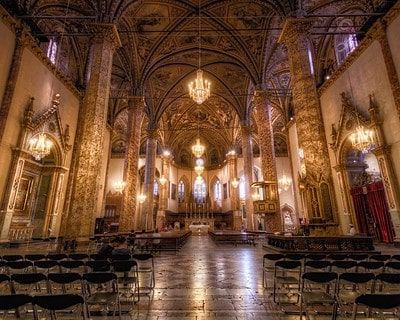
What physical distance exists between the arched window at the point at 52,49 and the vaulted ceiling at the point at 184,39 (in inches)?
20.7

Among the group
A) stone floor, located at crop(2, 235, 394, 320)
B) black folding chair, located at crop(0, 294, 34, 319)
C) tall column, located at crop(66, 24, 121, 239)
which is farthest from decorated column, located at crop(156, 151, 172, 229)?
black folding chair, located at crop(0, 294, 34, 319)

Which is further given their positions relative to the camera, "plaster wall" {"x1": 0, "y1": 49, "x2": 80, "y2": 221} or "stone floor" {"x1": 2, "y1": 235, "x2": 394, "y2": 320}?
"plaster wall" {"x1": 0, "y1": 49, "x2": 80, "y2": 221}

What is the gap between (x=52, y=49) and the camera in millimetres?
13078

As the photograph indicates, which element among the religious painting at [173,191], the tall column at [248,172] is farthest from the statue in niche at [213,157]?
the tall column at [248,172]

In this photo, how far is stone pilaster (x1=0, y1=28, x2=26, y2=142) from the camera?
29.1 ft

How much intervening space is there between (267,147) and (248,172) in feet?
16.4

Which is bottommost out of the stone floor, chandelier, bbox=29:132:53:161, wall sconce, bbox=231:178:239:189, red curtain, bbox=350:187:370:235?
the stone floor

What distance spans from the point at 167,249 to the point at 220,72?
49.6 ft

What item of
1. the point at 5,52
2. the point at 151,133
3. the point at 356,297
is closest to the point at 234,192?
the point at 151,133

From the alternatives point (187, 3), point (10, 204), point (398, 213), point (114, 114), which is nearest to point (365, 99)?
point (398, 213)

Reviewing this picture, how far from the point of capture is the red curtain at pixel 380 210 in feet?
35.9

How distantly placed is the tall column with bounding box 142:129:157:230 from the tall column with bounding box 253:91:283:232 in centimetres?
905

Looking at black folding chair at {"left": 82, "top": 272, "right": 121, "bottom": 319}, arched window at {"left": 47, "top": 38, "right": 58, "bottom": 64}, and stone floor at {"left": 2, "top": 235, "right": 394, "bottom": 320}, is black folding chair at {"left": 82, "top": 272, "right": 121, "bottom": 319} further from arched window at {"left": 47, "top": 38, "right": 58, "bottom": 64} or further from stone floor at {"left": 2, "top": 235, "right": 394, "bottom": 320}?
arched window at {"left": 47, "top": 38, "right": 58, "bottom": 64}

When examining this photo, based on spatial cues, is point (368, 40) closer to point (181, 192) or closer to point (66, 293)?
point (66, 293)
